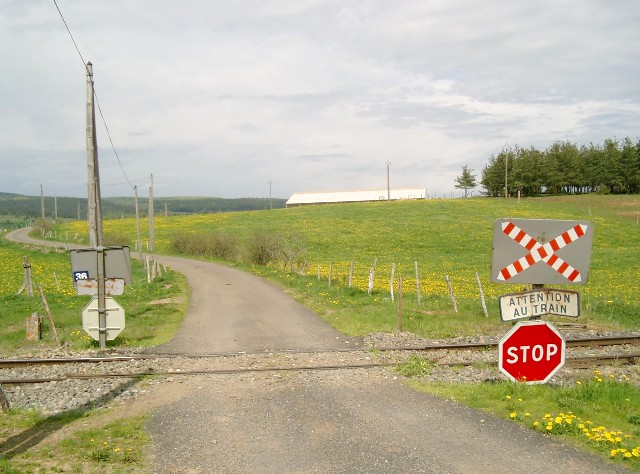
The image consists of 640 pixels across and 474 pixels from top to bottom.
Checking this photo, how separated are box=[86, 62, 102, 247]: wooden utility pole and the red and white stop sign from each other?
10.3 m

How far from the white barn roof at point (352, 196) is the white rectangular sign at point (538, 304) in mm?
125827

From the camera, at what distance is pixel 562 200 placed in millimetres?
89438

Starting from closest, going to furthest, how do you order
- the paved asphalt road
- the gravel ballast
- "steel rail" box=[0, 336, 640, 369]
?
the paved asphalt road → the gravel ballast → "steel rail" box=[0, 336, 640, 369]

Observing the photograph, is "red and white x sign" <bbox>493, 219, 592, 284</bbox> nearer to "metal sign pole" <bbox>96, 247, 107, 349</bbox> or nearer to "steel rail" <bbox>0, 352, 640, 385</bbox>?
"steel rail" <bbox>0, 352, 640, 385</bbox>

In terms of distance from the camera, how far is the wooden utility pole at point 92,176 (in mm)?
14705

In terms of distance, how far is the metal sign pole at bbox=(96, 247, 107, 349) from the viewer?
13.8 meters

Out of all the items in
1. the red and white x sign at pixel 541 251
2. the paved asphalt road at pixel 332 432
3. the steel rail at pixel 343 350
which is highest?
the red and white x sign at pixel 541 251

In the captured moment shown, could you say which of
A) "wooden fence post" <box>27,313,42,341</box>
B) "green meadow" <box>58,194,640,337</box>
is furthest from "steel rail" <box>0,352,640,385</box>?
"wooden fence post" <box>27,313,42,341</box>

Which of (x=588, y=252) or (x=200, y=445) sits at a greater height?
(x=588, y=252)

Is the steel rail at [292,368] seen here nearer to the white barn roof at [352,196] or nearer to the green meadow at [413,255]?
the green meadow at [413,255]

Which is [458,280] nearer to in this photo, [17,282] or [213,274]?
[213,274]

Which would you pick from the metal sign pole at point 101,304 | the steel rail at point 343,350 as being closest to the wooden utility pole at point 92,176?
the metal sign pole at point 101,304

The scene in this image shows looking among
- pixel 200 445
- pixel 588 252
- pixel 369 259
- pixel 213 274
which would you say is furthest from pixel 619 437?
pixel 369 259

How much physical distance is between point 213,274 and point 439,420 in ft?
90.5
